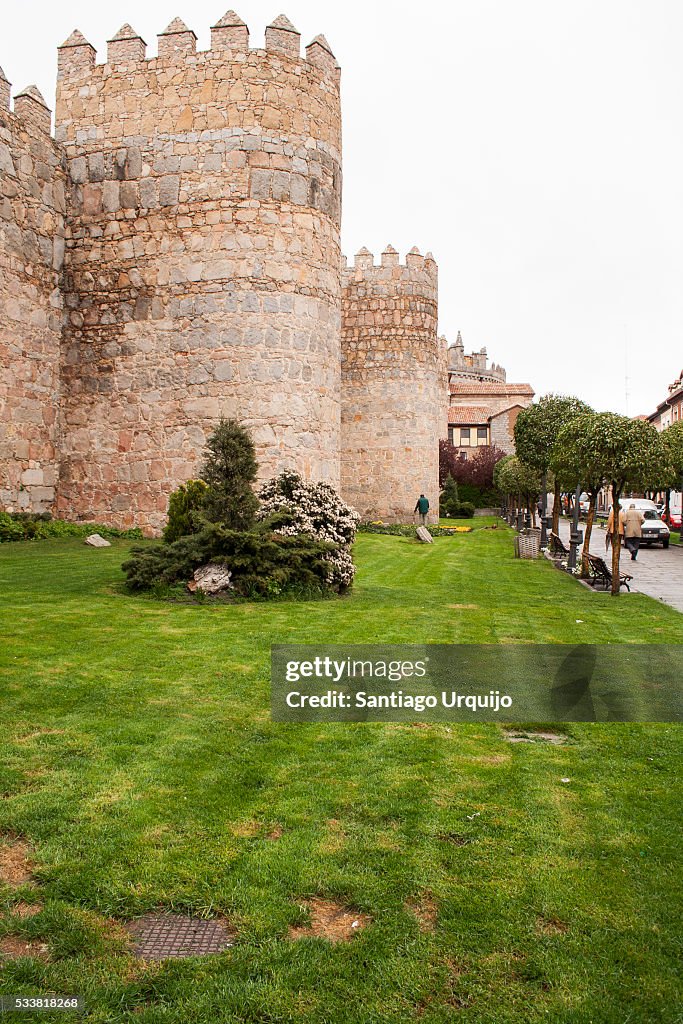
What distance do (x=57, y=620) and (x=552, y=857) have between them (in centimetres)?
549

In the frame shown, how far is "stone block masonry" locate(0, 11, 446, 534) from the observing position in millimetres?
14359

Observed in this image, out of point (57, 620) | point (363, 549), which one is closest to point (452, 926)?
point (57, 620)

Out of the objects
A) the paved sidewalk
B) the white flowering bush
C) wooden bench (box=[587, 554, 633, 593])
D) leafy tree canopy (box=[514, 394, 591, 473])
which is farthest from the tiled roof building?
the white flowering bush

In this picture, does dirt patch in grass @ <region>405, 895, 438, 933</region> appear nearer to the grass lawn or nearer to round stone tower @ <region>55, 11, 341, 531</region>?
the grass lawn

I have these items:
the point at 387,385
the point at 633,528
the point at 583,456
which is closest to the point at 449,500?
the point at 387,385

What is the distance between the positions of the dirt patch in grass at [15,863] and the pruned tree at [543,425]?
780 inches

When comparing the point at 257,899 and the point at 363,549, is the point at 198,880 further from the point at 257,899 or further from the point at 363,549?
the point at 363,549

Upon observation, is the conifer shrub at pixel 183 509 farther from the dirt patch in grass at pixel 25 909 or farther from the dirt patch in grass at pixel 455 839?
the dirt patch in grass at pixel 25 909

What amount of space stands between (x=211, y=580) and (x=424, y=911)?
Answer: 6717mm

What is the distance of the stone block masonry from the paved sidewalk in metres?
6.67

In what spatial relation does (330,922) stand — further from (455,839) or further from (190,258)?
(190,258)

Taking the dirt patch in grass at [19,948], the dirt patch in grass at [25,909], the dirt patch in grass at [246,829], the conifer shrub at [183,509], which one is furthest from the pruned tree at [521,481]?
the dirt patch in grass at [19,948]

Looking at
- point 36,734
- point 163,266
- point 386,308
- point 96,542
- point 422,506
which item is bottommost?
point 36,734

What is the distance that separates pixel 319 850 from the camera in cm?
329
